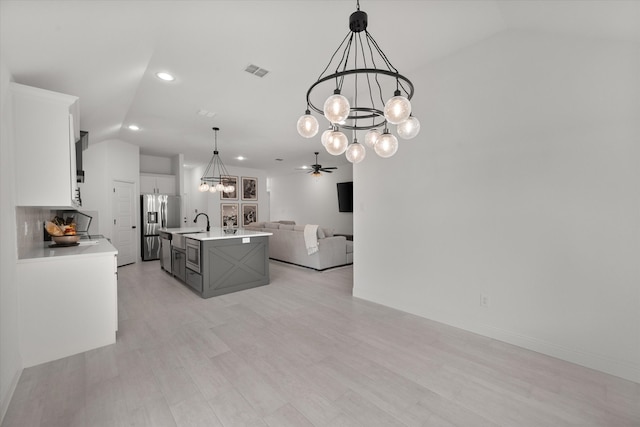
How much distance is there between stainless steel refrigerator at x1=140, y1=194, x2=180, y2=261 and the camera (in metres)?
6.94

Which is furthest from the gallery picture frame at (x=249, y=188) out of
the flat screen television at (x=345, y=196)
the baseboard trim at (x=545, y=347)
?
the baseboard trim at (x=545, y=347)

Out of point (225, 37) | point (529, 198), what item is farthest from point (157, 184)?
point (529, 198)

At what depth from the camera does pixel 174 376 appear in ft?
7.13

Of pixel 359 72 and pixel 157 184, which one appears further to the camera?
pixel 157 184

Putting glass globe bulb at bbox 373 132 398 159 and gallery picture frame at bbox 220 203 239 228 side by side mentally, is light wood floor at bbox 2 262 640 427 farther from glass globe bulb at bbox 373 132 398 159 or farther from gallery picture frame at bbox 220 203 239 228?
gallery picture frame at bbox 220 203 239 228

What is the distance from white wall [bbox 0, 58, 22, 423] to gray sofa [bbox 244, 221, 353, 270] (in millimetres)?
4319

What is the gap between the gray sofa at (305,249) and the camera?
587 cm

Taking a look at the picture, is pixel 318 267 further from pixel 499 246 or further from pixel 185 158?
pixel 185 158

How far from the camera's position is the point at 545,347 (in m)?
2.47

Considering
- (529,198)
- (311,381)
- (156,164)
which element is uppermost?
(156,164)

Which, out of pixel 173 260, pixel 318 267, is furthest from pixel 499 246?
pixel 173 260

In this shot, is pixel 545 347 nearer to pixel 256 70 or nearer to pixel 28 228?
pixel 256 70

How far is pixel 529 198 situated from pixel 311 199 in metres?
8.47

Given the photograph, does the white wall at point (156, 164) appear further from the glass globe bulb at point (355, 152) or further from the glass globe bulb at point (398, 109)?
the glass globe bulb at point (398, 109)
